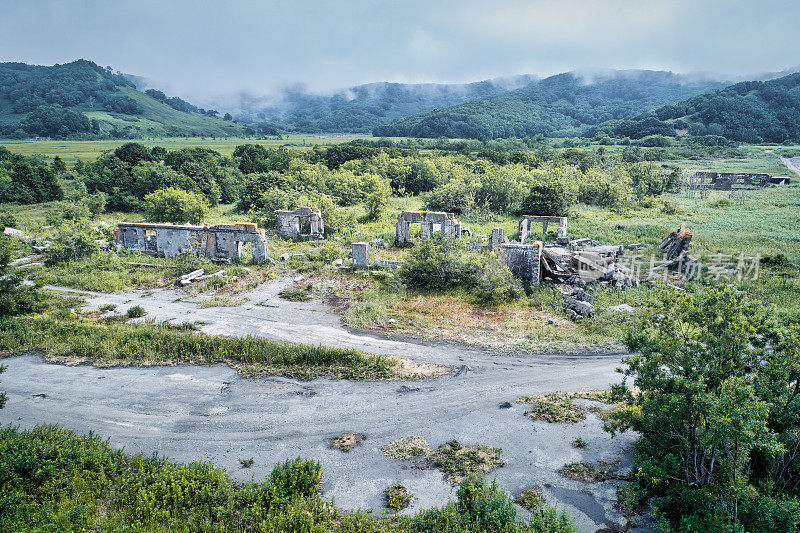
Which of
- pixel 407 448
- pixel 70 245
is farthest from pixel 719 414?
pixel 70 245

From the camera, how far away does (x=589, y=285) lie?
65.3 feet

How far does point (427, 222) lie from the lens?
27078 millimetres

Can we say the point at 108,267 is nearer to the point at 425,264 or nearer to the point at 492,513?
the point at 425,264

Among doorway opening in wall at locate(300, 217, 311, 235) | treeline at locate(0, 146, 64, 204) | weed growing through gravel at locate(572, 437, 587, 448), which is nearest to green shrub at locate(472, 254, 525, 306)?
weed growing through gravel at locate(572, 437, 587, 448)

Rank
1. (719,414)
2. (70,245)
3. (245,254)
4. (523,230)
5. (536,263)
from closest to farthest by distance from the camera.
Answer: (719,414)
(536,263)
(70,245)
(245,254)
(523,230)

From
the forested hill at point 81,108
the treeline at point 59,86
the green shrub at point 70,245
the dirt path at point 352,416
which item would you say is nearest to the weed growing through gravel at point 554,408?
the dirt path at point 352,416

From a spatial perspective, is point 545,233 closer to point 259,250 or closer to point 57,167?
point 259,250

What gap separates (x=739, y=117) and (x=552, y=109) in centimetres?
6952

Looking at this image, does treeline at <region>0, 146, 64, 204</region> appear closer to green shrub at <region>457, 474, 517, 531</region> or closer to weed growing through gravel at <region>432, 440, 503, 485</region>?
weed growing through gravel at <region>432, 440, 503, 485</region>

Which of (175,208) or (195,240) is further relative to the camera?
(175,208)

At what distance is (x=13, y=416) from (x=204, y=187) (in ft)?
112

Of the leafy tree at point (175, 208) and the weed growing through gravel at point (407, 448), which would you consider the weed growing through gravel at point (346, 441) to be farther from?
the leafy tree at point (175, 208)

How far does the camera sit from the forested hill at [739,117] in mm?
92500

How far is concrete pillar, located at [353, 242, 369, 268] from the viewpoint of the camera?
23031mm
